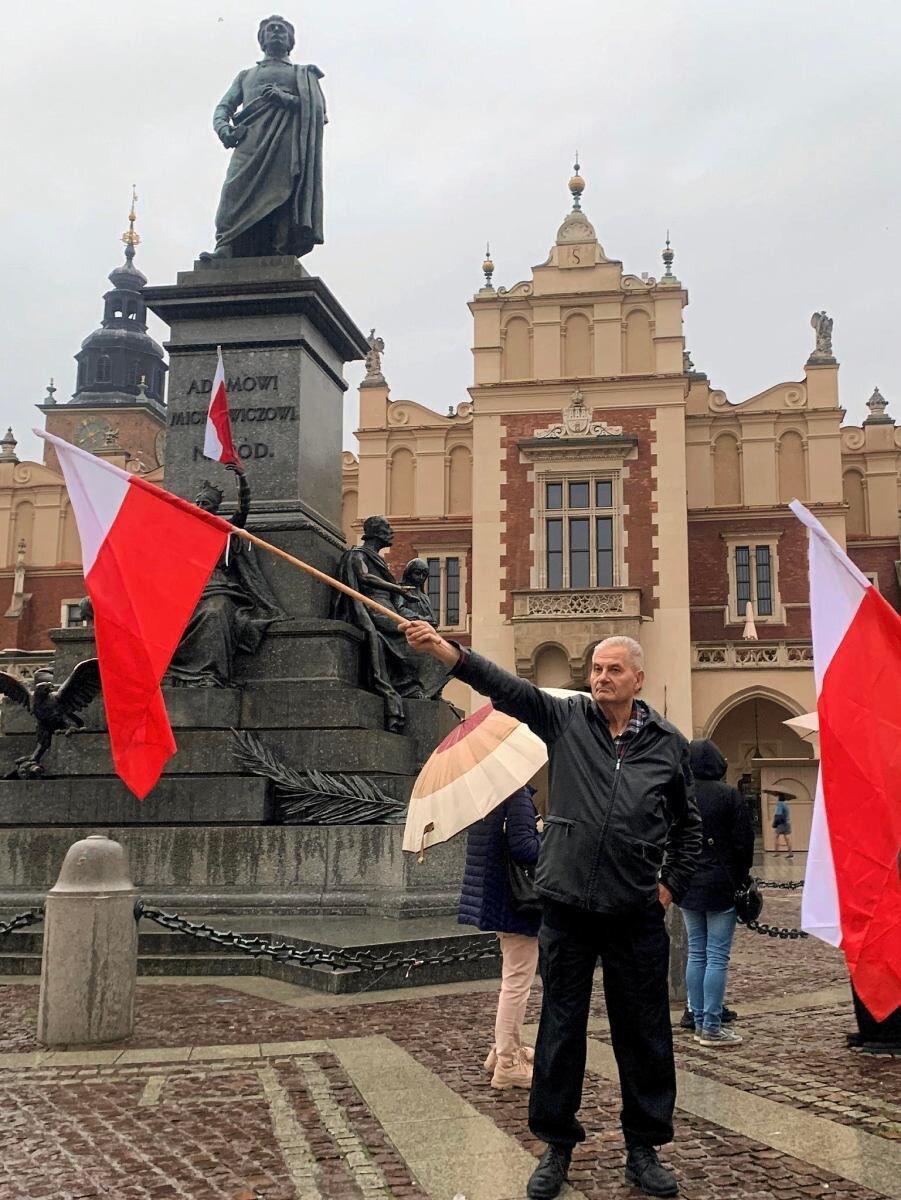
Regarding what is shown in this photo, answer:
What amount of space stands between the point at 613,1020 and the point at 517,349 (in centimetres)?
3232

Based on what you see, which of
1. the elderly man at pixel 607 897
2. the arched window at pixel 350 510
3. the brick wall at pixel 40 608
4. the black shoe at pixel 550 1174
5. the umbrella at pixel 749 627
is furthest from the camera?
the brick wall at pixel 40 608

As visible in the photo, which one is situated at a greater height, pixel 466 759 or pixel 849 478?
pixel 849 478

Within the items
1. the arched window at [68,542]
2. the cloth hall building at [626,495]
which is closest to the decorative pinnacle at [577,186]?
the cloth hall building at [626,495]

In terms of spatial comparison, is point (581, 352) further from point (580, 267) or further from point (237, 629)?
point (237, 629)

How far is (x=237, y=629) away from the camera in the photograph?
9.54 m

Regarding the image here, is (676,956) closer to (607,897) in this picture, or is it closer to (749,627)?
(607,897)

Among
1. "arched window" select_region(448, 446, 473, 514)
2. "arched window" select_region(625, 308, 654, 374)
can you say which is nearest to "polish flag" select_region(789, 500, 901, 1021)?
"arched window" select_region(625, 308, 654, 374)

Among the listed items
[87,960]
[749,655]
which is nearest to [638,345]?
[749,655]

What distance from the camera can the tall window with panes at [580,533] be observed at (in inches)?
1312

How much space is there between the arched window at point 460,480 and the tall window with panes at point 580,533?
3.11 metres

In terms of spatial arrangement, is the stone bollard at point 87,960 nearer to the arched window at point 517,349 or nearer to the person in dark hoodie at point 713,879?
the person in dark hoodie at point 713,879

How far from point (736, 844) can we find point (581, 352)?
1166 inches

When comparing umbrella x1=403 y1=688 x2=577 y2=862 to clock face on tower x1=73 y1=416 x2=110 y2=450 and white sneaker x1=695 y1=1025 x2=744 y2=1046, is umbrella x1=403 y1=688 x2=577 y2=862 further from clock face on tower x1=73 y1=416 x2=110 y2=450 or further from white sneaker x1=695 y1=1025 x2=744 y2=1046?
clock face on tower x1=73 y1=416 x2=110 y2=450

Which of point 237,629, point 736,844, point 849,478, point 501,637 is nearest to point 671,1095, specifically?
point 736,844
